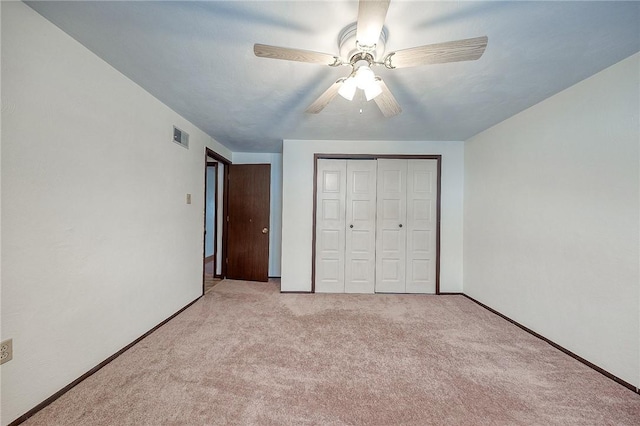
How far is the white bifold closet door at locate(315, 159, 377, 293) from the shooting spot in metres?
3.70

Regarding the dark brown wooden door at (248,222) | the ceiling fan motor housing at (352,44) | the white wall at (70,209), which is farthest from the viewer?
the dark brown wooden door at (248,222)

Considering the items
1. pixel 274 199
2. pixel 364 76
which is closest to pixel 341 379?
pixel 364 76

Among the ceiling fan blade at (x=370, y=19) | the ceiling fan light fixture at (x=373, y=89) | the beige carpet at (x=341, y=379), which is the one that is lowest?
the beige carpet at (x=341, y=379)

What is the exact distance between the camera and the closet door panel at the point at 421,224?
367cm

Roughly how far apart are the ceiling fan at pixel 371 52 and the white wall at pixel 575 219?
1512 mm

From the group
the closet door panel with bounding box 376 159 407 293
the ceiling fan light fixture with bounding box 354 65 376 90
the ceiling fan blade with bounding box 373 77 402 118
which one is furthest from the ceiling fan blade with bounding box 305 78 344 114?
the closet door panel with bounding box 376 159 407 293

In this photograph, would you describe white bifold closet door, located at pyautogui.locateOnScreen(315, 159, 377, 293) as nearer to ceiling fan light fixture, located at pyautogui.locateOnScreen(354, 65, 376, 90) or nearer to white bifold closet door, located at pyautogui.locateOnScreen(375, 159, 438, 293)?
white bifold closet door, located at pyautogui.locateOnScreen(375, 159, 438, 293)

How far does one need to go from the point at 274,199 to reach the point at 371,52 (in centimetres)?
336

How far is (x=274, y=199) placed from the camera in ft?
14.7

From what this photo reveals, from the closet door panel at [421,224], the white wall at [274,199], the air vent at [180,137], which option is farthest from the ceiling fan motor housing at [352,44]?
the white wall at [274,199]

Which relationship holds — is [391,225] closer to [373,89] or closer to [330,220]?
[330,220]

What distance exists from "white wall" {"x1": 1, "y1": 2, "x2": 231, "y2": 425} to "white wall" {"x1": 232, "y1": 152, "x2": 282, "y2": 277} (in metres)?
2.05

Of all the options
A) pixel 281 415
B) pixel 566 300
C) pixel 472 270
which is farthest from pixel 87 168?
pixel 472 270

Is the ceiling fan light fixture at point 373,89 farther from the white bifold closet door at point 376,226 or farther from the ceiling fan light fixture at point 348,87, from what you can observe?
the white bifold closet door at point 376,226
